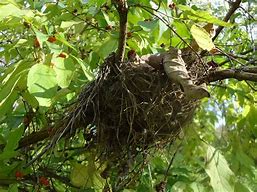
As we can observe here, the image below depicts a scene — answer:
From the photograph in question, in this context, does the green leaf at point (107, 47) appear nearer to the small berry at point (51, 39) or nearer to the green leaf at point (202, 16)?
the small berry at point (51, 39)

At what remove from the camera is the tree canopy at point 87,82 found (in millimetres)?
1364

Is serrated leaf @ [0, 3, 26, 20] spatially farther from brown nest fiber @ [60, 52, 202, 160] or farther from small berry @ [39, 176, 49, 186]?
small berry @ [39, 176, 49, 186]

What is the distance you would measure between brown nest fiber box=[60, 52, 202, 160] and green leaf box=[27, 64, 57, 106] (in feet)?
0.44

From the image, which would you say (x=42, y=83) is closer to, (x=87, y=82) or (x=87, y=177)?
(x=87, y=82)

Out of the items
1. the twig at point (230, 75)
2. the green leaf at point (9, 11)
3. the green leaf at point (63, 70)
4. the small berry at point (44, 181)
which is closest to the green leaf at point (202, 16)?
the twig at point (230, 75)

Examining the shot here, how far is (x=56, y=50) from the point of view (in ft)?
4.64

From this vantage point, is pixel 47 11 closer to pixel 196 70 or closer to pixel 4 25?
pixel 4 25

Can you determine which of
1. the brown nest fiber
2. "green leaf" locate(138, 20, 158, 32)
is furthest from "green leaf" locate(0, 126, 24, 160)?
"green leaf" locate(138, 20, 158, 32)

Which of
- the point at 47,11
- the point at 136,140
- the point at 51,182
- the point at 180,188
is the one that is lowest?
the point at 51,182

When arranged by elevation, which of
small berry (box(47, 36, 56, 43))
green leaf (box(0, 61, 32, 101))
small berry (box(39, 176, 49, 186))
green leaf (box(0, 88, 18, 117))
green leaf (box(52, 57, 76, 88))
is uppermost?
small berry (box(47, 36, 56, 43))

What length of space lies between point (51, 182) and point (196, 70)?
29.8 inches

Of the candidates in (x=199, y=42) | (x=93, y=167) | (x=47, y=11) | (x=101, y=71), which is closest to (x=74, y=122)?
(x=101, y=71)

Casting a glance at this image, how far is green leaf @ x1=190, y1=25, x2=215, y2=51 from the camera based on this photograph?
4.32 feet

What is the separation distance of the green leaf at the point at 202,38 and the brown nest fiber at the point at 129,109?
5.2 inches
